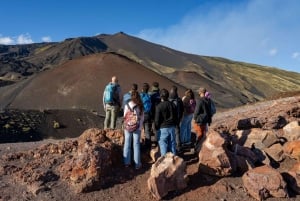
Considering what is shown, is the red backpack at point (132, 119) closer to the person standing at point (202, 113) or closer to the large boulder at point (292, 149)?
the person standing at point (202, 113)

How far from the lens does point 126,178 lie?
10852 mm

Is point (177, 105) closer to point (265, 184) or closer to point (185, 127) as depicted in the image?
point (185, 127)

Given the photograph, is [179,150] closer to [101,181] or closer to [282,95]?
[101,181]

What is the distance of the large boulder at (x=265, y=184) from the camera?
1002 centimetres

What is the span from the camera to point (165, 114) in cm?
1060

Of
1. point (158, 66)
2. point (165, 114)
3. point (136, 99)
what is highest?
point (158, 66)

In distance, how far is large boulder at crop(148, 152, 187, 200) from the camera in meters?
9.91

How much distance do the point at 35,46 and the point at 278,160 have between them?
457 feet

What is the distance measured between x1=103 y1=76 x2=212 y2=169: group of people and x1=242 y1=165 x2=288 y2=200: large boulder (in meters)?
2.00

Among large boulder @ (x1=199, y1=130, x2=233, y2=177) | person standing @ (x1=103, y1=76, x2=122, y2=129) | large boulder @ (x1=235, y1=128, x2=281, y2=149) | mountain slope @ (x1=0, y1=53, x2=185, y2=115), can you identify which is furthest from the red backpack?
mountain slope @ (x1=0, y1=53, x2=185, y2=115)

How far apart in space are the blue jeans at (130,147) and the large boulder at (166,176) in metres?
0.90

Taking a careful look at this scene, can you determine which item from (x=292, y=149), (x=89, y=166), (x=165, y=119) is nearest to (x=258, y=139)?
(x=292, y=149)

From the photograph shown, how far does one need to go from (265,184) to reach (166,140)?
2.51 meters

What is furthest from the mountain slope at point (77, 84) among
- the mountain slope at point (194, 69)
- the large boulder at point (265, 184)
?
the large boulder at point (265, 184)
